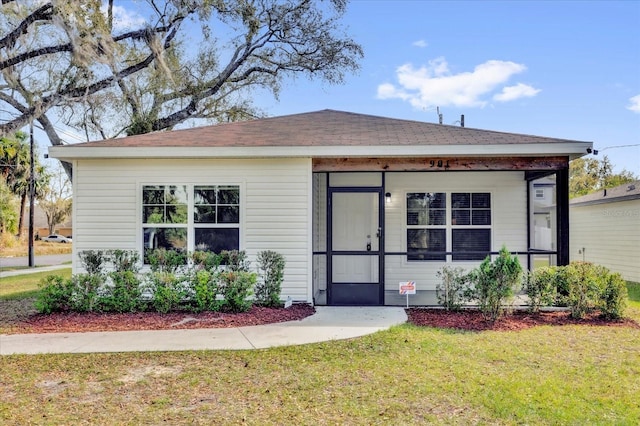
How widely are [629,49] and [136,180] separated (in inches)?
606

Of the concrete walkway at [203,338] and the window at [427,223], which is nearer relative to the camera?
the concrete walkway at [203,338]

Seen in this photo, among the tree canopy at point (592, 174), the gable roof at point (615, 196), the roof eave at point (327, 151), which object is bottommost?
the gable roof at point (615, 196)

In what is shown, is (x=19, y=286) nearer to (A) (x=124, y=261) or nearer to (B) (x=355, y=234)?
(A) (x=124, y=261)

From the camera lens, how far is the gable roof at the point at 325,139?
24.5ft

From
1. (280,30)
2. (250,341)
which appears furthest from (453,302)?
(280,30)

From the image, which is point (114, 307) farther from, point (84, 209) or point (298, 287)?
point (298, 287)

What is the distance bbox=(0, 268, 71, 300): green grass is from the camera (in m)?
10.2

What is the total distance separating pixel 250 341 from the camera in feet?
18.2

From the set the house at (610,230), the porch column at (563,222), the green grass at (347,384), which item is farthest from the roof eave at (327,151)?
the house at (610,230)

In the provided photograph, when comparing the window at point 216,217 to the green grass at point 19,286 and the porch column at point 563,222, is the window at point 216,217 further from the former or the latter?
the porch column at point 563,222

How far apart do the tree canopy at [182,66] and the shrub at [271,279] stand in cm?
929

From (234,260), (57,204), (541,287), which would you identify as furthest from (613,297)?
(57,204)

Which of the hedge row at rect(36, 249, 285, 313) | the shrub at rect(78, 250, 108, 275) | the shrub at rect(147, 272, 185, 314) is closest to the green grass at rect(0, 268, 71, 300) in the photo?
the shrub at rect(78, 250, 108, 275)

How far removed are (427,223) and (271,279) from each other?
154 inches
